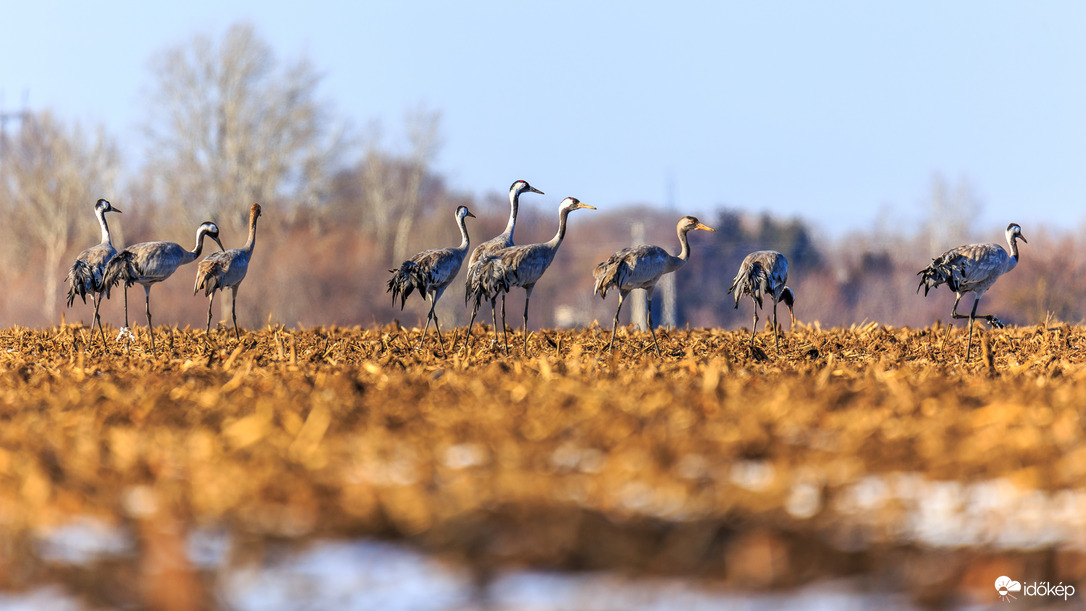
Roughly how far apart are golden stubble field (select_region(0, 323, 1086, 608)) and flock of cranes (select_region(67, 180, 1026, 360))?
5.22 metres

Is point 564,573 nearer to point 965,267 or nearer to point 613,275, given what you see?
point 613,275

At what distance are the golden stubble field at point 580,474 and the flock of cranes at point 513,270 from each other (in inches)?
206

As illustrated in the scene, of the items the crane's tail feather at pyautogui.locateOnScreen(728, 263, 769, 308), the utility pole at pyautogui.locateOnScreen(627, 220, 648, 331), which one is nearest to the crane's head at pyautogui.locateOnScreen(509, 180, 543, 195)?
the crane's tail feather at pyautogui.locateOnScreen(728, 263, 769, 308)

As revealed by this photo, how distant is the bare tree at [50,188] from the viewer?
48.8m

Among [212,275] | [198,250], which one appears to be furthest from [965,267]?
[198,250]

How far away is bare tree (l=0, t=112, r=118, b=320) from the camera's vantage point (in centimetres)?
4878

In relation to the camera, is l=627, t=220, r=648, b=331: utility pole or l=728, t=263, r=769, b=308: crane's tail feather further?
l=627, t=220, r=648, b=331: utility pole

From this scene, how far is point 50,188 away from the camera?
5000 centimetres

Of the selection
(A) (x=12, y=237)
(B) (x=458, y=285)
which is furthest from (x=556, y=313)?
(A) (x=12, y=237)

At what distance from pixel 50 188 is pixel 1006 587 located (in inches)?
2083

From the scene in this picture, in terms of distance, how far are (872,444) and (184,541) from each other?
2.72 meters

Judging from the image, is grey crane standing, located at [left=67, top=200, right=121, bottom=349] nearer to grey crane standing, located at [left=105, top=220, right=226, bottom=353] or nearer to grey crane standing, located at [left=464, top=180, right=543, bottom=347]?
grey crane standing, located at [left=105, top=220, right=226, bottom=353]

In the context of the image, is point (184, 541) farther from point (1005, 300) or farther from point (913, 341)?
point (1005, 300)

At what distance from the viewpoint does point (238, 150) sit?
45219 mm
